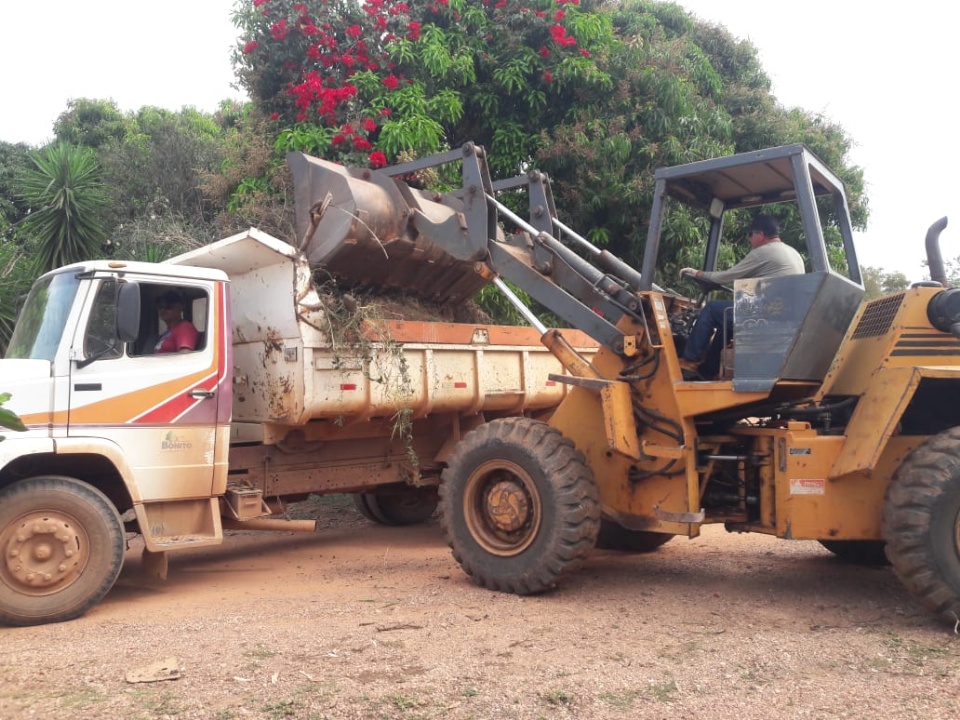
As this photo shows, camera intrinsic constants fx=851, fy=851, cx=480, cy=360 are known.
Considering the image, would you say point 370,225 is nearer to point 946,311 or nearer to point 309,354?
point 309,354

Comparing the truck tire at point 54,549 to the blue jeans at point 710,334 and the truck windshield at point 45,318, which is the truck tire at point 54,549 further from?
the blue jeans at point 710,334

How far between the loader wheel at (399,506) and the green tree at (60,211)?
4815mm

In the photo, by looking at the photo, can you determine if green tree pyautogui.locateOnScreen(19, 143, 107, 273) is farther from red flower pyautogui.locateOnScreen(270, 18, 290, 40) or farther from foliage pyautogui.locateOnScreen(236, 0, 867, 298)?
red flower pyautogui.locateOnScreen(270, 18, 290, 40)

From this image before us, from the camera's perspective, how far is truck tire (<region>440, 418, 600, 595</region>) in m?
5.73

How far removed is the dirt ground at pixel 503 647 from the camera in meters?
3.83

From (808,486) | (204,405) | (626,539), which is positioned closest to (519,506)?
(626,539)

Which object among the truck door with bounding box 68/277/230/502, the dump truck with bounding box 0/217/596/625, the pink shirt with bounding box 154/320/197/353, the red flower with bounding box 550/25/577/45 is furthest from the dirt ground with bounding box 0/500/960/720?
the red flower with bounding box 550/25/577/45

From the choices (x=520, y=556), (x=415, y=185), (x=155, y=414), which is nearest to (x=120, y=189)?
(x=415, y=185)

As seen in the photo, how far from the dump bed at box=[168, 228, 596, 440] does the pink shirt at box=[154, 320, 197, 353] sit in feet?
2.27

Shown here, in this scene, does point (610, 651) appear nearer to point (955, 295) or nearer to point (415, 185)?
point (955, 295)

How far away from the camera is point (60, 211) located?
10.5 m

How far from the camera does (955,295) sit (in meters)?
5.16

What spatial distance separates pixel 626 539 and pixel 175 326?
408 centimetres

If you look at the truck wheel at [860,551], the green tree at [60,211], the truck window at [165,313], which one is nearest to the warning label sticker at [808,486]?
the truck wheel at [860,551]
